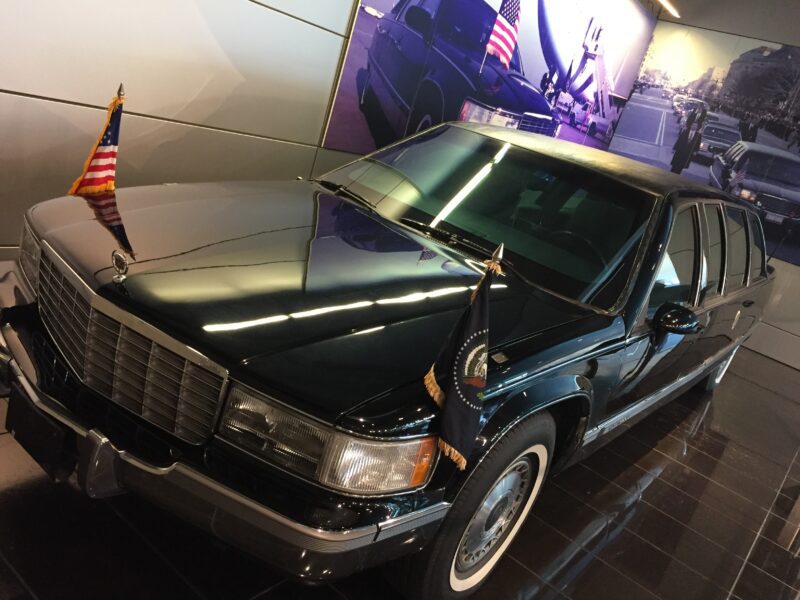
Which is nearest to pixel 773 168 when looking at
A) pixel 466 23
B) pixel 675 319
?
pixel 466 23

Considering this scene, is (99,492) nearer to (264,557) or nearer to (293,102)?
(264,557)

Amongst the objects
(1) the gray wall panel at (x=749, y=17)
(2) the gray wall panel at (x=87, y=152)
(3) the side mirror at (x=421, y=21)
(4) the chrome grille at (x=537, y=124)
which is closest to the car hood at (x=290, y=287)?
(2) the gray wall panel at (x=87, y=152)

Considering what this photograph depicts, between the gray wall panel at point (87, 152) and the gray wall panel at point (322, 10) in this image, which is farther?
the gray wall panel at point (322, 10)

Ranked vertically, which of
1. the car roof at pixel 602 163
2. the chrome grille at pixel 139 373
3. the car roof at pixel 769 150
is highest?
the car roof at pixel 769 150

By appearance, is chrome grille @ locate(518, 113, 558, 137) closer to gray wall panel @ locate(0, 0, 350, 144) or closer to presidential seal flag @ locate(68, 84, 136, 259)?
gray wall panel @ locate(0, 0, 350, 144)

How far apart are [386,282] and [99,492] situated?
1.03 meters

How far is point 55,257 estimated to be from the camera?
82.7 inches

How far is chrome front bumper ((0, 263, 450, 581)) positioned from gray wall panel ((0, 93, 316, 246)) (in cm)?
239

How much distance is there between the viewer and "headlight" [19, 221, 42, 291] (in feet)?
7.47

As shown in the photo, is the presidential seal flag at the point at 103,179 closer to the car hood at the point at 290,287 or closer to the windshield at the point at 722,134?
the car hood at the point at 290,287

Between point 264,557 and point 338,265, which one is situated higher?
point 338,265

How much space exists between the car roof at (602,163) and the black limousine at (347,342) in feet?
0.09

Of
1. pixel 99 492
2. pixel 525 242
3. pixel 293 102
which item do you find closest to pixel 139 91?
pixel 293 102

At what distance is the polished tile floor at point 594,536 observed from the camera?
6.89ft
